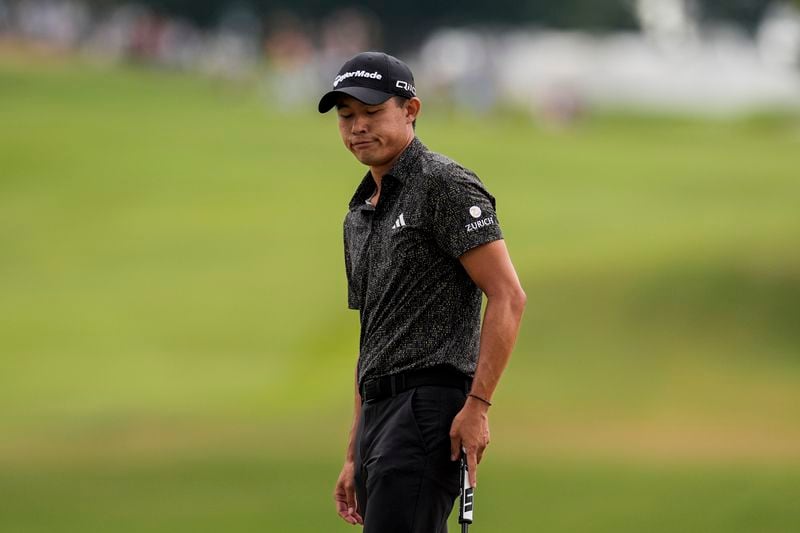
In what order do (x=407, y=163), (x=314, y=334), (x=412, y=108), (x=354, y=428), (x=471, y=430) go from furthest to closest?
(x=314, y=334) → (x=354, y=428) → (x=412, y=108) → (x=407, y=163) → (x=471, y=430)

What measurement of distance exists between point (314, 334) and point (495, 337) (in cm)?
1568

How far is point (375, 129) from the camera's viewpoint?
5.06 metres

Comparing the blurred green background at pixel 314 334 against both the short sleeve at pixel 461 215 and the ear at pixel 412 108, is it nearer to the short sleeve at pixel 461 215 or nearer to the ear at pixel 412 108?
the ear at pixel 412 108

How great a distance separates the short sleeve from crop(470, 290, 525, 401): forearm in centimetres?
19

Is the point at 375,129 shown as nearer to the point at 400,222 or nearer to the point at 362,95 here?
the point at 362,95

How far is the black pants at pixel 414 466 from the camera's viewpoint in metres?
4.89

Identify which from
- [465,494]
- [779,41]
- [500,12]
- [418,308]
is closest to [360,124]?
[418,308]

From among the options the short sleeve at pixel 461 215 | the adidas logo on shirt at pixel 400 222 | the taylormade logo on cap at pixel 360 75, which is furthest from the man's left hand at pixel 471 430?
the taylormade logo on cap at pixel 360 75

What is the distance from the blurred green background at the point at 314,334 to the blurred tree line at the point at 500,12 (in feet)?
153

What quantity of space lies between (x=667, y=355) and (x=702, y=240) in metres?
4.59

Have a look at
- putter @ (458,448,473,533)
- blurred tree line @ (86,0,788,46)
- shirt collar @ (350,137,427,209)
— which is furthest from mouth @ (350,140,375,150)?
blurred tree line @ (86,0,788,46)

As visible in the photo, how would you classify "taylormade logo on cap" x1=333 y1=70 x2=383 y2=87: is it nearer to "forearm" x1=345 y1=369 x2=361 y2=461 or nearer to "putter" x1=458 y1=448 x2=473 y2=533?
"forearm" x1=345 y1=369 x2=361 y2=461

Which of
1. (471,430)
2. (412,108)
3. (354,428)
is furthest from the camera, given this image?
(354,428)

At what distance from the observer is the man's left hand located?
4840 mm
